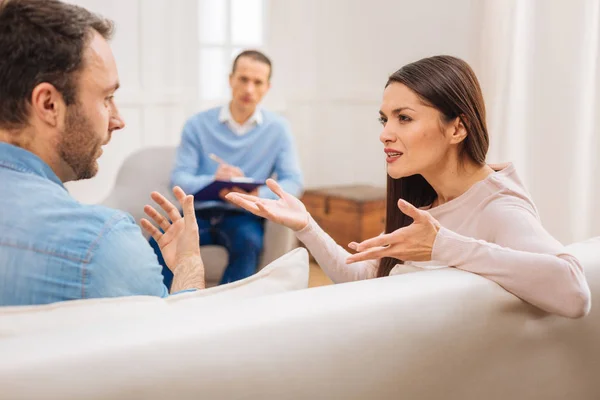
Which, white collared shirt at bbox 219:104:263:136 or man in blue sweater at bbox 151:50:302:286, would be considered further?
white collared shirt at bbox 219:104:263:136

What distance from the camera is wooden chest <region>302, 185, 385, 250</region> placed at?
13.9 feet

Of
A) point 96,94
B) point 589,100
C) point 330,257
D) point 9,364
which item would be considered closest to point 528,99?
point 589,100

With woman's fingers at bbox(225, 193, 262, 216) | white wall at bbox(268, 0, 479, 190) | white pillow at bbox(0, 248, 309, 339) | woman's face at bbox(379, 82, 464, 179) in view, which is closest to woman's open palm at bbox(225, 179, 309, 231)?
woman's fingers at bbox(225, 193, 262, 216)

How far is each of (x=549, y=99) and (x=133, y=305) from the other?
2607mm

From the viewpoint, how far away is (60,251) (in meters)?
1.09

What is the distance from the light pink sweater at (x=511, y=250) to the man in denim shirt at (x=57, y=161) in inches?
21.5

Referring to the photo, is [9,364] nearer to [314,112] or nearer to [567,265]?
[567,265]

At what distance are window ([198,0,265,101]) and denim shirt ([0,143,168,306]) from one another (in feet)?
11.0

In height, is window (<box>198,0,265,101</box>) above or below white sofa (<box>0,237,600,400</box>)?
above

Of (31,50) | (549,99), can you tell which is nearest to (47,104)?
(31,50)

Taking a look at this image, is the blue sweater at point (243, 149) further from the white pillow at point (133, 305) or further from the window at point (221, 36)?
the white pillow at point (133, 305)

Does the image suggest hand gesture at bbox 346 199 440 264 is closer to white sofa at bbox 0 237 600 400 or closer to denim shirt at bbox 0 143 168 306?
white sofa at bbox 0 237 600 400

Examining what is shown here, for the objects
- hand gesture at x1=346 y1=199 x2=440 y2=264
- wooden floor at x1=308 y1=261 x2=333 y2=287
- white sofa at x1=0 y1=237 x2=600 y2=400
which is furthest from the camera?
wooden floor at x1=308 y1=261 x2=333 y2=287

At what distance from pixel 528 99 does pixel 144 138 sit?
210 centimetres
